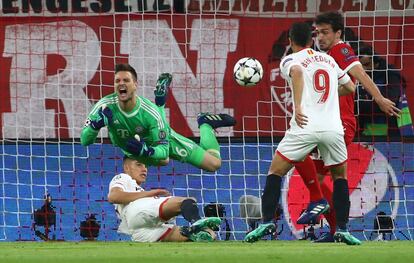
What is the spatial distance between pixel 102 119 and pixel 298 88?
300cm

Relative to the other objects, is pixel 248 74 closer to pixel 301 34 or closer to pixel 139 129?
pixel 139 129

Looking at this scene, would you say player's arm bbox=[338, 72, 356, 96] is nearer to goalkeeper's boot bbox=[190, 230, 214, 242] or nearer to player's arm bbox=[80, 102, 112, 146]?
goalkeeper's boot bbox=[190, 230, 214, 242]

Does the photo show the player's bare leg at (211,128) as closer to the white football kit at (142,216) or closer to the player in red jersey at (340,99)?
the white football kit at (142,216)

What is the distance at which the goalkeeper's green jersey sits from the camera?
13.3m

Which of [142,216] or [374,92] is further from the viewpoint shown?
[142,216]

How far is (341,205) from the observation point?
10.5m

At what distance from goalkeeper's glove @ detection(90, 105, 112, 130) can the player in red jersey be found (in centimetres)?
232

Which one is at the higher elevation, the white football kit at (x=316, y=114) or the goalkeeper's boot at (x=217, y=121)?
the white football kit at (x=316, y=114)

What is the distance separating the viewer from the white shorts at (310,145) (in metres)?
10.5

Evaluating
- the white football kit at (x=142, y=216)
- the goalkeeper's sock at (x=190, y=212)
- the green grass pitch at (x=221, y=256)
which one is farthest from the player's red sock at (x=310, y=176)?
the white football kit at (x=142, y=216)

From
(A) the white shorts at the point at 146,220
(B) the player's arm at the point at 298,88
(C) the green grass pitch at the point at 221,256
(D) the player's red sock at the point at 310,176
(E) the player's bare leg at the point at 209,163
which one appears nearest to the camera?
(C) the green grass pitch at the point at 221,256

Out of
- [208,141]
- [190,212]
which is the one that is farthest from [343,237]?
[208,141]

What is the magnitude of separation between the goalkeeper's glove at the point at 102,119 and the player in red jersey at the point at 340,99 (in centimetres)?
232

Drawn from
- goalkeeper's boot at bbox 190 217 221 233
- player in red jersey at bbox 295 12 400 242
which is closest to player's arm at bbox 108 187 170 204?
goalkeeper's boot at bbox 190 217 221 233
